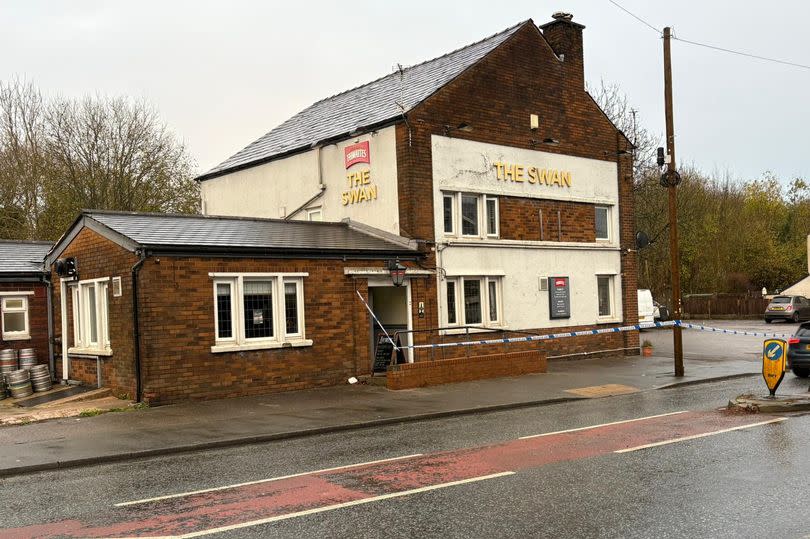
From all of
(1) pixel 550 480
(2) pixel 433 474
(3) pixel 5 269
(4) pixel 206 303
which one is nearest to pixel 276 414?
(4) pixel 206 303

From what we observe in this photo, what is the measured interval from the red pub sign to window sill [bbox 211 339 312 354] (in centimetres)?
576

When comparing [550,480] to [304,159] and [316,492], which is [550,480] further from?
[304,159]

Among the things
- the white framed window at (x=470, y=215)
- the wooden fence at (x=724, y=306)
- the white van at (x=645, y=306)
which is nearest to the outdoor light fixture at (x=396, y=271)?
the white framed window at (x=470, y=215)

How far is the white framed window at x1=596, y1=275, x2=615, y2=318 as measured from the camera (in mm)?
24141

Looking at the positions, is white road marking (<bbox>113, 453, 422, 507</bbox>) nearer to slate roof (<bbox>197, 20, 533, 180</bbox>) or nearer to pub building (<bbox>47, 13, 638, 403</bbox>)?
pub building (<bbox>47, 13, 638, 403</bbox>)

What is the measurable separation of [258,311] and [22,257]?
812cm

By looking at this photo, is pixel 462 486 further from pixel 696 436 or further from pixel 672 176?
pixel 672 176

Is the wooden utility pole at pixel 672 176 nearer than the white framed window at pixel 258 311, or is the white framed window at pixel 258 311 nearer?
the white framed window at pixel 258 311

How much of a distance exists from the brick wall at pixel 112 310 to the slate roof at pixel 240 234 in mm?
558

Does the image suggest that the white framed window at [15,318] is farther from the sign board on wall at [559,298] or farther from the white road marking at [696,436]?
the white road marking at [696,436]

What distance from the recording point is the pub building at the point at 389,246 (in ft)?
50.3

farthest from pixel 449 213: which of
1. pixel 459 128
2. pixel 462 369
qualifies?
pixel 462 369

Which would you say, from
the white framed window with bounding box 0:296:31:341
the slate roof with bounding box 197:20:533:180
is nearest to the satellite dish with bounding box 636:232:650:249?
the slate roof with bounding box 197:20:533:180

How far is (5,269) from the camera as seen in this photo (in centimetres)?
1898
